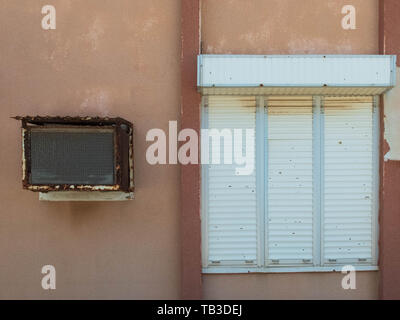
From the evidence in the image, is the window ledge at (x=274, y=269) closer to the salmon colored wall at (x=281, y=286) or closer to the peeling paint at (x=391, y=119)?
the salmon colored wall at (x=281, y=286)

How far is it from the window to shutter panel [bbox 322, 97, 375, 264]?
13 mm

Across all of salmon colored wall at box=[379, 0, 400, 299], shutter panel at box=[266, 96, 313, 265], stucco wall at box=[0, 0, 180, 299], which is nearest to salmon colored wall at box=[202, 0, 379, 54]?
salmon colored wall at box=[379, 0, 400, 299]

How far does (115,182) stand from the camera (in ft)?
12.3

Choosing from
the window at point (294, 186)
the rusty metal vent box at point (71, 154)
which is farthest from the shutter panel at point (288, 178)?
the rusty metal vent box at point (71, 154)

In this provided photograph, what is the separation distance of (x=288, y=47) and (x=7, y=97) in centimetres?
354

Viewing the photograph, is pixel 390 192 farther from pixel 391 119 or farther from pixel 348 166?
pixel 391 119

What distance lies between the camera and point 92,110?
429 cm

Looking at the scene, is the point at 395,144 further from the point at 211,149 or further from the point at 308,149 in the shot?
the point at 211,149

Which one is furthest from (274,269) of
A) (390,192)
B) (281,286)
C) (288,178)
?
(390,192)

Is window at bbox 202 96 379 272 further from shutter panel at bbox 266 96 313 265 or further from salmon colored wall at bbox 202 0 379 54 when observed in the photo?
salmon colored wall at bbox 202 0 379 54

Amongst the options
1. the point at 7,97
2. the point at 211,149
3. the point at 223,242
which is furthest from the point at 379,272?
the point at 7,97

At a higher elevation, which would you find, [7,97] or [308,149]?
[7,97]

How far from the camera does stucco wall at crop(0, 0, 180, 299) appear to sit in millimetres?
4273

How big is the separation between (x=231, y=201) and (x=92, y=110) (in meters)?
2.07
